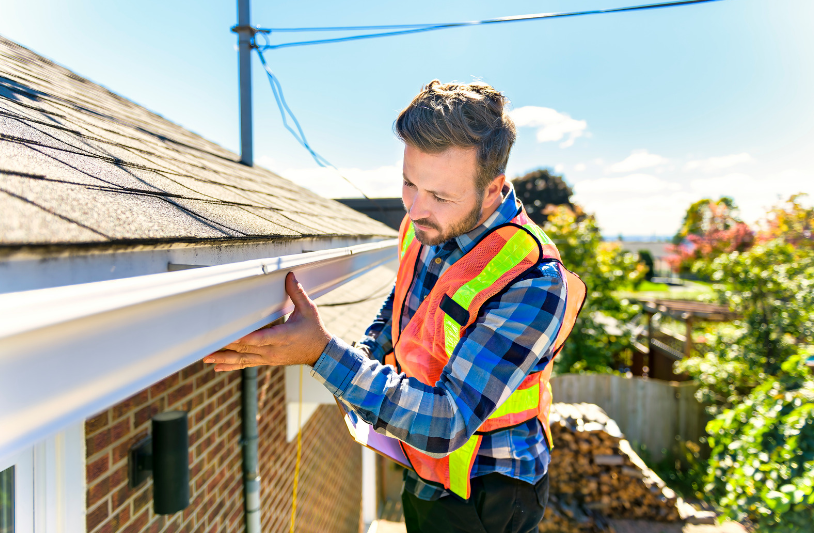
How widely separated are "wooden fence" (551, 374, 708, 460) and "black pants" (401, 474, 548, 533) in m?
7.02

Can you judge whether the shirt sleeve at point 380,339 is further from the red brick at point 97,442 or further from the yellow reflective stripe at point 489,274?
the red brick at point 97,442

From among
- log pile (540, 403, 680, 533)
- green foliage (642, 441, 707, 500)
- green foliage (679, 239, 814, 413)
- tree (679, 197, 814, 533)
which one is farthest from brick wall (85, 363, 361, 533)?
green foliage (642, 441, 707, 500)

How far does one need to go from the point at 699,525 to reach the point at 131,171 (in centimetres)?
790

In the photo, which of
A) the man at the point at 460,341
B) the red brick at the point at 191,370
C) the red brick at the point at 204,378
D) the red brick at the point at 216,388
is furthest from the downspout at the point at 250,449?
the man at the point at 460,341

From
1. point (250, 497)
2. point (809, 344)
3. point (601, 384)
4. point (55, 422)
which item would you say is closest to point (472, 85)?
point (55, 422)

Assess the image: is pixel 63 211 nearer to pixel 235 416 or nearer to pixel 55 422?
pixel 55 422

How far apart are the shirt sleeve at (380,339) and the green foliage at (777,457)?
3.98 meters

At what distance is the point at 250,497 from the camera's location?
9.37 feet

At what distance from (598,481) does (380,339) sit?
5.89 meters

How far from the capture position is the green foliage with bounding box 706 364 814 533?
12.3ft

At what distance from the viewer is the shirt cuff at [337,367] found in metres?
1.11

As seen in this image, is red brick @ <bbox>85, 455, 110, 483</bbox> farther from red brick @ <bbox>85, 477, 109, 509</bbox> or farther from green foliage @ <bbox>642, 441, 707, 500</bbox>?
green foliage @ <bbox>642, 441, 707, 500</bbox>

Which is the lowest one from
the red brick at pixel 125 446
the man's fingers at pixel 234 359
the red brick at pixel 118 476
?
the red brick at pixel 118 476

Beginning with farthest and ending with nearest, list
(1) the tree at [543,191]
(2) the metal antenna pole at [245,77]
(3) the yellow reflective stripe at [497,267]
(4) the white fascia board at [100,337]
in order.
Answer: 1. (1) the tree at [543,191]
2. (2) the metal antenna pole at [245,77]
3. (3) the yellow reflective stripe at [497,267]
4. (4) the white fascia board at [100,337]
